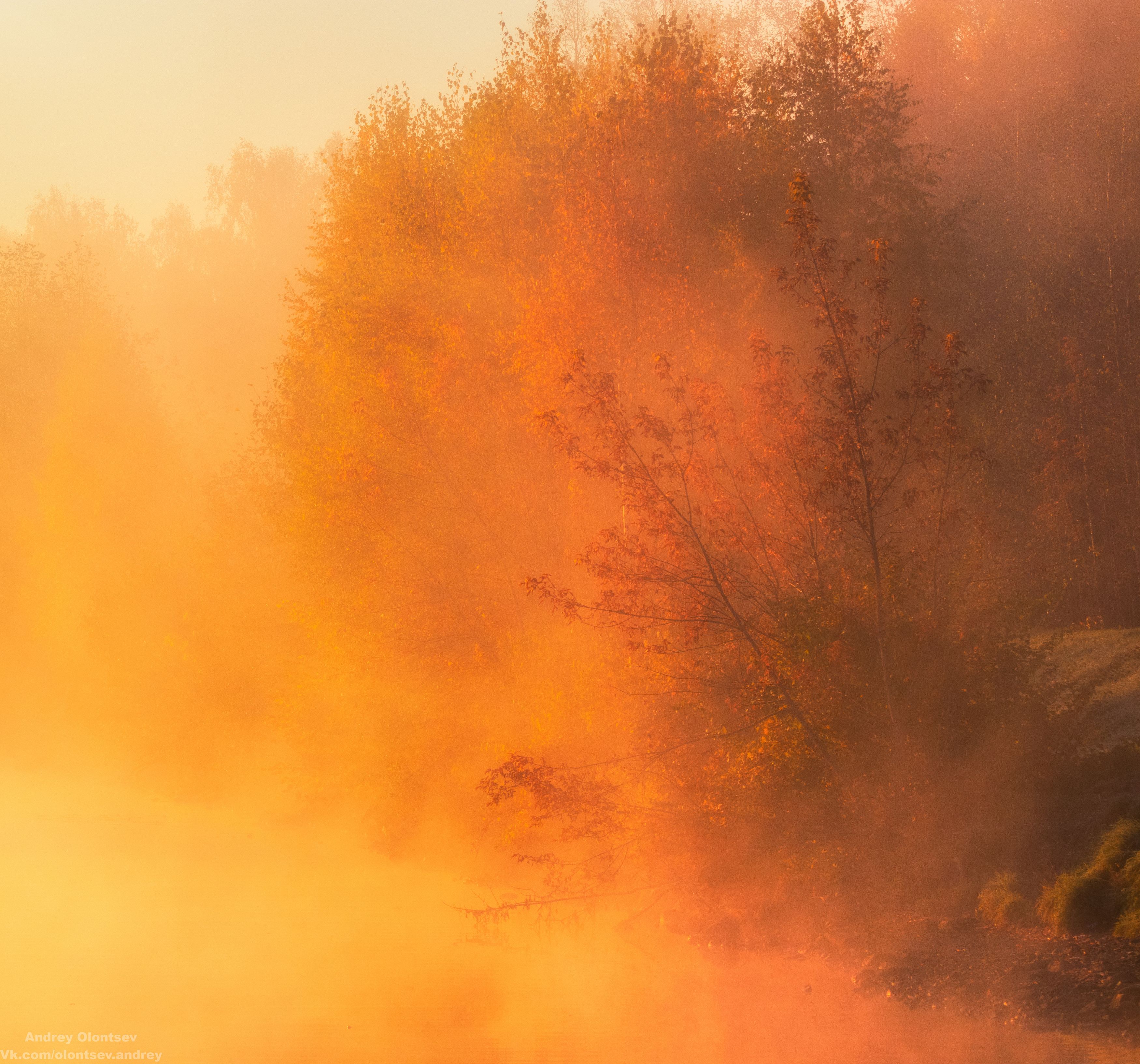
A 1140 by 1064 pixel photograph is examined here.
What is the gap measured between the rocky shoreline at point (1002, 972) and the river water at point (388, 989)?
0.74ft

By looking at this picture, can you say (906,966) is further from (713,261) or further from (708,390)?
(713,261)

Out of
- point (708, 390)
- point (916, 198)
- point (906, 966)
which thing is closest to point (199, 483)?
point (916, 198)

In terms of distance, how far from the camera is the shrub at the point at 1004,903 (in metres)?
11.8

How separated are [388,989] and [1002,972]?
7.37 m

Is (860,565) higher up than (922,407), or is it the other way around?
(922,407)

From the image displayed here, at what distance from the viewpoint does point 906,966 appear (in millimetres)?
11797

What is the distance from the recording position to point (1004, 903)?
11.9 meters

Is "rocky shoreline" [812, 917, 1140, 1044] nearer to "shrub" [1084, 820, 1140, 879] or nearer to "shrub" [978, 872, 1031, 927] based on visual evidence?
"shrub" [978, 872, 1031, 927]

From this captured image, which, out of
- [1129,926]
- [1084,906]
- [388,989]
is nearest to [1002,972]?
[1084,906]

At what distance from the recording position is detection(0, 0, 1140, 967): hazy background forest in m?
13.3

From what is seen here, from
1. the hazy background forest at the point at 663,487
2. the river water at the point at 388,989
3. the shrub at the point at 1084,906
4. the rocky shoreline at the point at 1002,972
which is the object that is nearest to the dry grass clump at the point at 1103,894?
the shrub at the point at 1084,906

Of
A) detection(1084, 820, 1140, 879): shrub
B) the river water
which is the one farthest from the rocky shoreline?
detection(1084, 820, 1140, 879): shrub

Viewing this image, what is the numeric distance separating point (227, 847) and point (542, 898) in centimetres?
1160

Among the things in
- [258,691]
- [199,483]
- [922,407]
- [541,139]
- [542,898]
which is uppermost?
[199,483]
